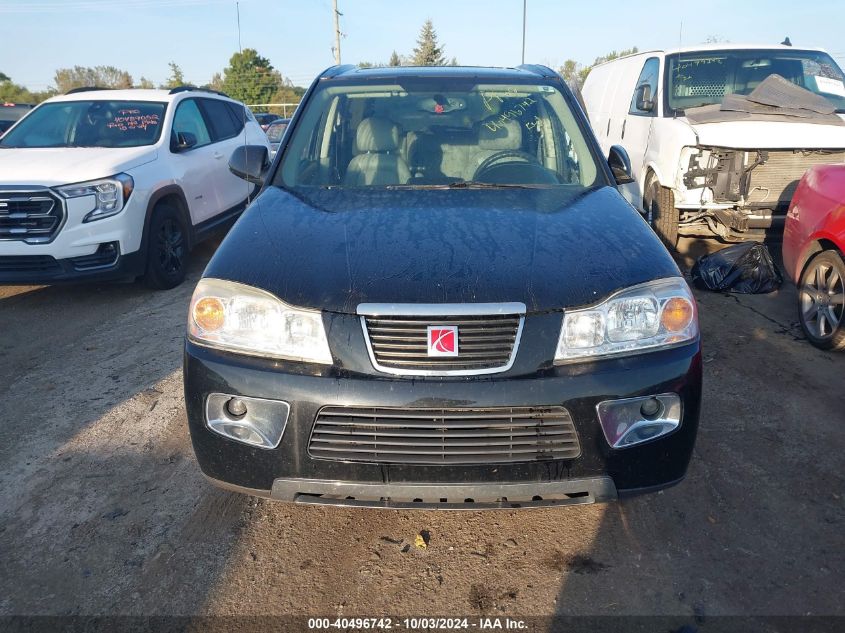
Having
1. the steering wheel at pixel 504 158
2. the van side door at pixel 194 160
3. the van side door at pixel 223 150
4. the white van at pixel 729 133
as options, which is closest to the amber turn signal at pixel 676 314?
the steering wheel at pixel 504 158

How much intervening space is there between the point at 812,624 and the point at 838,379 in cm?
233

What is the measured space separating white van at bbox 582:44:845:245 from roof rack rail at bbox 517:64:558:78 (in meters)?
2.52

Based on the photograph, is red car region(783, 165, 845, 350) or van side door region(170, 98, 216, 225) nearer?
red car region(783, 165, 845, 350)

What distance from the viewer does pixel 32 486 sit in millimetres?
2977

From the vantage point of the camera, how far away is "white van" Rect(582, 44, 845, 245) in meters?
5.82

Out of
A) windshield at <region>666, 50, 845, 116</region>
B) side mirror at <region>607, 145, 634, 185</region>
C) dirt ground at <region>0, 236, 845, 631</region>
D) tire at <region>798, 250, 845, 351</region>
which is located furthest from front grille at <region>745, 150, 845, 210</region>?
side mirror at <region>607, 145, 634, 185</region>

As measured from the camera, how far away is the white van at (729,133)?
5.82 metres

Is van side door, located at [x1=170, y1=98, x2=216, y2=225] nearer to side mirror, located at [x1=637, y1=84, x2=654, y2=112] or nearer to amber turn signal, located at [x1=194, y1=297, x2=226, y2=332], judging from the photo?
amber turn signal, located at [x1=194, y1=297, x2=226, y2=332]

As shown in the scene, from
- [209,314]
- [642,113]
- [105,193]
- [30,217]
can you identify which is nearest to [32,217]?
[30,217]

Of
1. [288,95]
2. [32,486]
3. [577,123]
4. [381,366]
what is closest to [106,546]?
[32,486]

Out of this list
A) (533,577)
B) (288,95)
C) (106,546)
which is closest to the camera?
(533,577)

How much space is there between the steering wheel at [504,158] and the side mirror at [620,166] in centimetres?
45

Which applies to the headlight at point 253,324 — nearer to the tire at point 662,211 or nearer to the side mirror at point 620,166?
the side mirror at point 620,166

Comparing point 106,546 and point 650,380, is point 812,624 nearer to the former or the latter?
point 650,380
